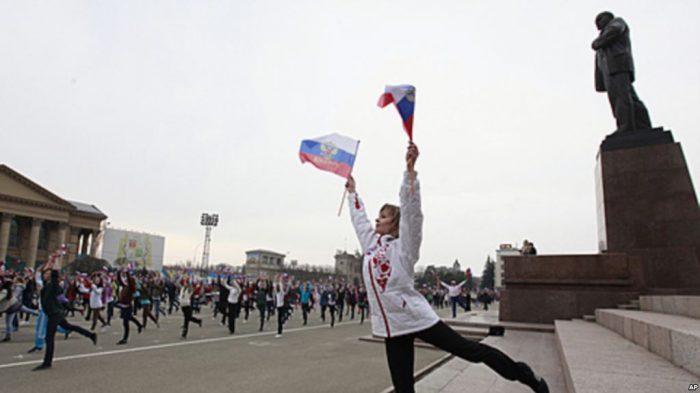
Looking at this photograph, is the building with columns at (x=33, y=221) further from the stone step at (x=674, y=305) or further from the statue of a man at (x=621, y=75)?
the stone step at (x=674, y=305)

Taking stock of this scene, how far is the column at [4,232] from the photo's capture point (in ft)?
218

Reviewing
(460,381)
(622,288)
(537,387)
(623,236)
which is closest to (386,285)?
(537,387)

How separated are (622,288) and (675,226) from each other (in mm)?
2157

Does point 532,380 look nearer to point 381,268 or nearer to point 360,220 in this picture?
point 381,268

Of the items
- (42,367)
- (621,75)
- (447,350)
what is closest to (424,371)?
(447,350)

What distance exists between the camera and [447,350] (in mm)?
3506

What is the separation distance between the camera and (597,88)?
14961mm

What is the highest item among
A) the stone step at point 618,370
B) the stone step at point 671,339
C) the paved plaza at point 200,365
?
the stone step at point 671,339

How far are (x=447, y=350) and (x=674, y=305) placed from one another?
591 centimetres

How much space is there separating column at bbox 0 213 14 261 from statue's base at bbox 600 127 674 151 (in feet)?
259

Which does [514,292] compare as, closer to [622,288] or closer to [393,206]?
[622,288]

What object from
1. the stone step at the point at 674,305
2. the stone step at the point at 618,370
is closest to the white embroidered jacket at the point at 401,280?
the stone step at the point at 618,370

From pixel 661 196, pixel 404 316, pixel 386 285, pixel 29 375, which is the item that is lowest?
pixel 29 375

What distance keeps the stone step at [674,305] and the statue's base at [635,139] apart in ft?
16.8
